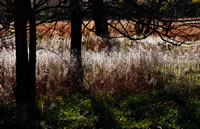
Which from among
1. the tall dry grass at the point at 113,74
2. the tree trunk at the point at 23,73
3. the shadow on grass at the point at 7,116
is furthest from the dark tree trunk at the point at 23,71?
the tall dry grass at the point at 113,74

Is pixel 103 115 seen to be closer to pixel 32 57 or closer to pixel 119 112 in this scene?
pixel 119 112

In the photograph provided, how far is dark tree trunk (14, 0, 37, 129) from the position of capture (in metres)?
3.33

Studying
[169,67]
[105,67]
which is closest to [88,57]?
[105,67]

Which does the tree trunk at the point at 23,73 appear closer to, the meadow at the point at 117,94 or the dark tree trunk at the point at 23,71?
the dark tree trunk at the point at 23,71

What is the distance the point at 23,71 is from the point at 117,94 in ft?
7.27

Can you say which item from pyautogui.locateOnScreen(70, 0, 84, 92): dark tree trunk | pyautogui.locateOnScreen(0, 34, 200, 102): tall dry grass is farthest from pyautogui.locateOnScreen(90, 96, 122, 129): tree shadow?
pyautogui.locateOnScreen(70, 0, 84, 92): dark tree trunk

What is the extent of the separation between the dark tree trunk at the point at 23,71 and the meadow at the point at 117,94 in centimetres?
26

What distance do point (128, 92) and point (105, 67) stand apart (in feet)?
2.33

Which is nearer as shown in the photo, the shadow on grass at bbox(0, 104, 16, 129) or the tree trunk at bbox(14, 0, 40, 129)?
the tree trunk at bbox(14, 0, 40, 129)

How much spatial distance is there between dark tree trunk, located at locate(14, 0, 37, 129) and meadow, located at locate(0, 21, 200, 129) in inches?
10.1

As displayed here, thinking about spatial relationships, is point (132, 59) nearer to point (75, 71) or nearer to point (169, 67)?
point (169, 67)

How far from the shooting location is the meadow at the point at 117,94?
13.6ft

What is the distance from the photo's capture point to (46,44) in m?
8.68

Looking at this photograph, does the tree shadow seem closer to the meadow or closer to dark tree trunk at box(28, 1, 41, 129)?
the meadow
